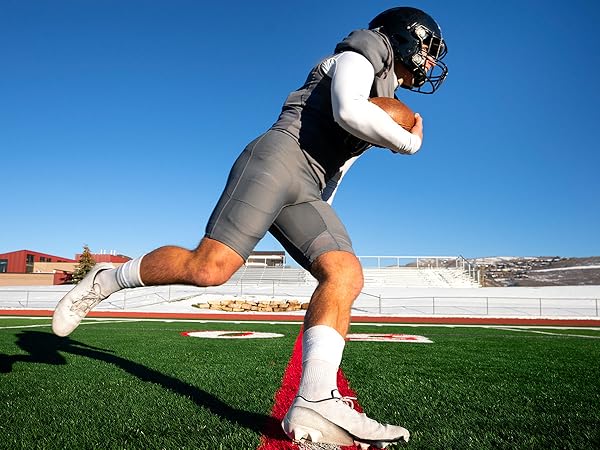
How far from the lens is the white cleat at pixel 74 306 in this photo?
8.20 feet

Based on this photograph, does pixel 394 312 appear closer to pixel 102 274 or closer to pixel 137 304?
pixel 137 304

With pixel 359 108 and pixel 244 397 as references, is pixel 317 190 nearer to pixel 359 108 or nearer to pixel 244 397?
pixel 359 108

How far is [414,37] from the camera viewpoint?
2.38 meters

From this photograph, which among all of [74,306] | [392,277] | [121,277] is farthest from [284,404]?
[392,277]

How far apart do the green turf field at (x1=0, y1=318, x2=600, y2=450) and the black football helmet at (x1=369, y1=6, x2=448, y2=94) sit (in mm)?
1688

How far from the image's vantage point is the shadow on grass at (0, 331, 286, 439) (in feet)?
7.39

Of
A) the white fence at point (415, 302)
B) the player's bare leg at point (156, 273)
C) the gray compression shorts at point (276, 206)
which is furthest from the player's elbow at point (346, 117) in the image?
the white fence at point (415, 302)

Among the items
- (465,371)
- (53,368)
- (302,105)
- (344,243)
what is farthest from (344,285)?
(53,368)

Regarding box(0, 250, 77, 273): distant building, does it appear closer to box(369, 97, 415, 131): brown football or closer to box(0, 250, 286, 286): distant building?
box(0, 250, 286, 286): distant building

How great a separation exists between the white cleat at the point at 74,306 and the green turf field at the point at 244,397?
407mm

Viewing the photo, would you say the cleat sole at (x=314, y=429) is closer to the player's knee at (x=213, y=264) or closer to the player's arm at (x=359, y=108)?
the player's knee at (x=213, y=264)

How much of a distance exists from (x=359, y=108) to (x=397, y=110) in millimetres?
363

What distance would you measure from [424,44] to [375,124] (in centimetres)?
66

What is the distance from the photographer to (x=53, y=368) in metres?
3.82
